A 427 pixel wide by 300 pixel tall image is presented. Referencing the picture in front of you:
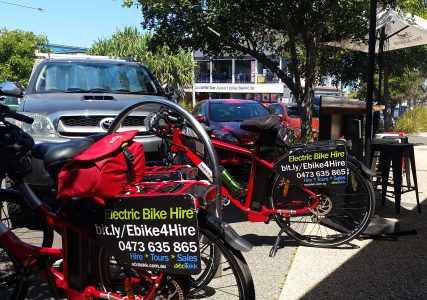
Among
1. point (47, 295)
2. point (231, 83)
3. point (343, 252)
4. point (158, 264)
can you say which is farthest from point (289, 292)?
point (231, 83)

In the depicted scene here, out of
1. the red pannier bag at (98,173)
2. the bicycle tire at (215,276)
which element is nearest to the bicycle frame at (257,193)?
the bicycle tire at (215,276)

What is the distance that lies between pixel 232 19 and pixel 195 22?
0.71 meters

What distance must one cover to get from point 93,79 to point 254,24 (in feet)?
9.79

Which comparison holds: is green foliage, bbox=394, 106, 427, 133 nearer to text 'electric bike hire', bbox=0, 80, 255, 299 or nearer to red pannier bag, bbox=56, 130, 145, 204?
text 'electric bike hire', bbox=0, 80, 255, 299

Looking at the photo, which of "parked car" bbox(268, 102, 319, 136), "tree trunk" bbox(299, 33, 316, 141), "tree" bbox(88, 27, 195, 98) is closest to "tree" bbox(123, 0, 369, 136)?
"tree trunk" bbox(299, 33, 316, 141)

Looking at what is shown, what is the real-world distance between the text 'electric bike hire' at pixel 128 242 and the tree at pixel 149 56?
1316 inches

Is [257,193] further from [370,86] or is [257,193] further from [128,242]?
[128,242]

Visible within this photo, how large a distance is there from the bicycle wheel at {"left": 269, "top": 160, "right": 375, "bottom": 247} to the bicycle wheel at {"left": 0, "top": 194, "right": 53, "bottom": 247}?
84.9 inches

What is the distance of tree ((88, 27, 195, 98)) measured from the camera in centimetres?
3700

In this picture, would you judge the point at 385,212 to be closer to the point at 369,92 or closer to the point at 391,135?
the point at 391,135

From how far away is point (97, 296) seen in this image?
275 cm

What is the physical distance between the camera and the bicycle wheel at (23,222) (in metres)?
3.59

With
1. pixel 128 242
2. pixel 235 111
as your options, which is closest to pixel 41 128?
pixel 128 242

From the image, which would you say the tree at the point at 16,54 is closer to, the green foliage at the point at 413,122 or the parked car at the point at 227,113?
the green foliage at the point at 413,122
